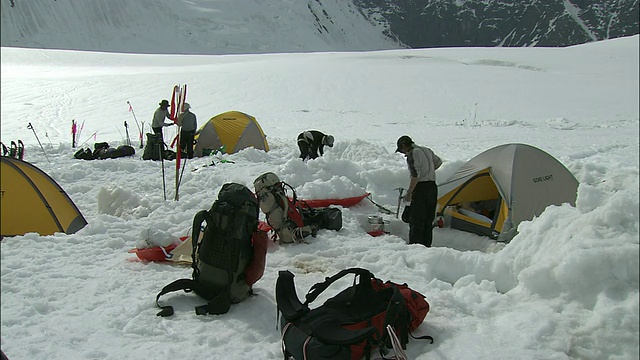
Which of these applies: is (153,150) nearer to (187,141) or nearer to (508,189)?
(187,141)

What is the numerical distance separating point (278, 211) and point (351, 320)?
2297 mm

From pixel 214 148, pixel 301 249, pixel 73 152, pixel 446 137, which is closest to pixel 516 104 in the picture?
pixel 446 137

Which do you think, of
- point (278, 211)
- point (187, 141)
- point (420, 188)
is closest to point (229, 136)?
point (187, 141)

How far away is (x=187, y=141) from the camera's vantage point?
11.2 metres

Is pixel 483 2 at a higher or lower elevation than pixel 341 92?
higher

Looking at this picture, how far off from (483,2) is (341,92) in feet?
473

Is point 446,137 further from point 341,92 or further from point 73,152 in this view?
point 341,92

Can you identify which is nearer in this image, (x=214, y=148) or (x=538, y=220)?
(x=538, y=220)

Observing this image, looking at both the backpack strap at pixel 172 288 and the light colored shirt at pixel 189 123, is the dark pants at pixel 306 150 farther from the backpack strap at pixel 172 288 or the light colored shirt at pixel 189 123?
the backpack strap at pixel 172 288

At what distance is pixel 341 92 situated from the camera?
89.7 ft

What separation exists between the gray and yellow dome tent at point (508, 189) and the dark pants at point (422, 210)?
0.95 m

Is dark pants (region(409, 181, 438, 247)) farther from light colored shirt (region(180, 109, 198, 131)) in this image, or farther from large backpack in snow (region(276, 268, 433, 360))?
light colored shirt (region(180, 109, 198, 131))

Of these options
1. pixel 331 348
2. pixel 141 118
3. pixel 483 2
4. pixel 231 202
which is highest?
pixel 483 2

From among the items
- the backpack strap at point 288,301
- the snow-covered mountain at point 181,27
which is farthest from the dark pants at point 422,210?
the snow-covered mountain at point 181,27
